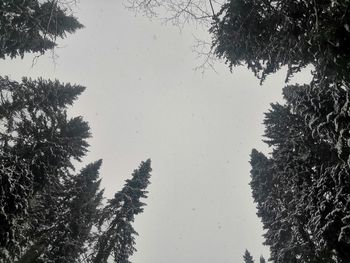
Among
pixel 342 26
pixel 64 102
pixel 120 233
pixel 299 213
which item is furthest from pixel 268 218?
pixel 342 26

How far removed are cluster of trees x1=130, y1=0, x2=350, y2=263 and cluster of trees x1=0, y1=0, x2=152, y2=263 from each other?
5379 mm

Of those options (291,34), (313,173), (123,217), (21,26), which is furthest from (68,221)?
(291,34)

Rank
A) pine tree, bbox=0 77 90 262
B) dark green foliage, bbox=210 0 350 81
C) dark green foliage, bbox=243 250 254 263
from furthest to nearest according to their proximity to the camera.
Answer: dark green foliage, bbox=243 250 254 263
pine tree, bbox=0 77 90 262
dark green foliage, bbox=210 0 350 81

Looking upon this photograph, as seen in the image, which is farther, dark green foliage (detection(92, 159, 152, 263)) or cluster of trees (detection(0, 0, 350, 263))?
dark green foliage (detection(92, 159, 152, 263))

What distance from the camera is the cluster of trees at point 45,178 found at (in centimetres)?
1273

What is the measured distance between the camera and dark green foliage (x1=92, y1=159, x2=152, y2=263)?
2005 centimetres

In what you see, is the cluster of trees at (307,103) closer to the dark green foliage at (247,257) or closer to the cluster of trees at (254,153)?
the cluster of trees at (254,153)

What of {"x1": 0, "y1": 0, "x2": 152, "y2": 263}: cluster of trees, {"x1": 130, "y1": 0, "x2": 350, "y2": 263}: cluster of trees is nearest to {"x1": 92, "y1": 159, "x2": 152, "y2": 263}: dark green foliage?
{"x1": 0, "y1": 0, "x2": 152, "y2": 263}: cluster of trees

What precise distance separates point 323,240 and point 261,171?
13.4m

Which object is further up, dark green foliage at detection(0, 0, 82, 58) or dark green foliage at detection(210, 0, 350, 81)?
dark green foliage at detection(0, 0, 82, 58)

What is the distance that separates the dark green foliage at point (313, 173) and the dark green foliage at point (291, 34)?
2.55 ft

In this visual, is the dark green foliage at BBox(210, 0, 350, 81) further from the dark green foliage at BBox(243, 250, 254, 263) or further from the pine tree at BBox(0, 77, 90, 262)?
the dark green foliage at BBox(243, 250, 254, 263)

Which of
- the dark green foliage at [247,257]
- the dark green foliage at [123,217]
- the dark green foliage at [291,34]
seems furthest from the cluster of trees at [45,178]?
the dark green foliage at [247,257]

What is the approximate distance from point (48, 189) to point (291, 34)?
14.2 m
